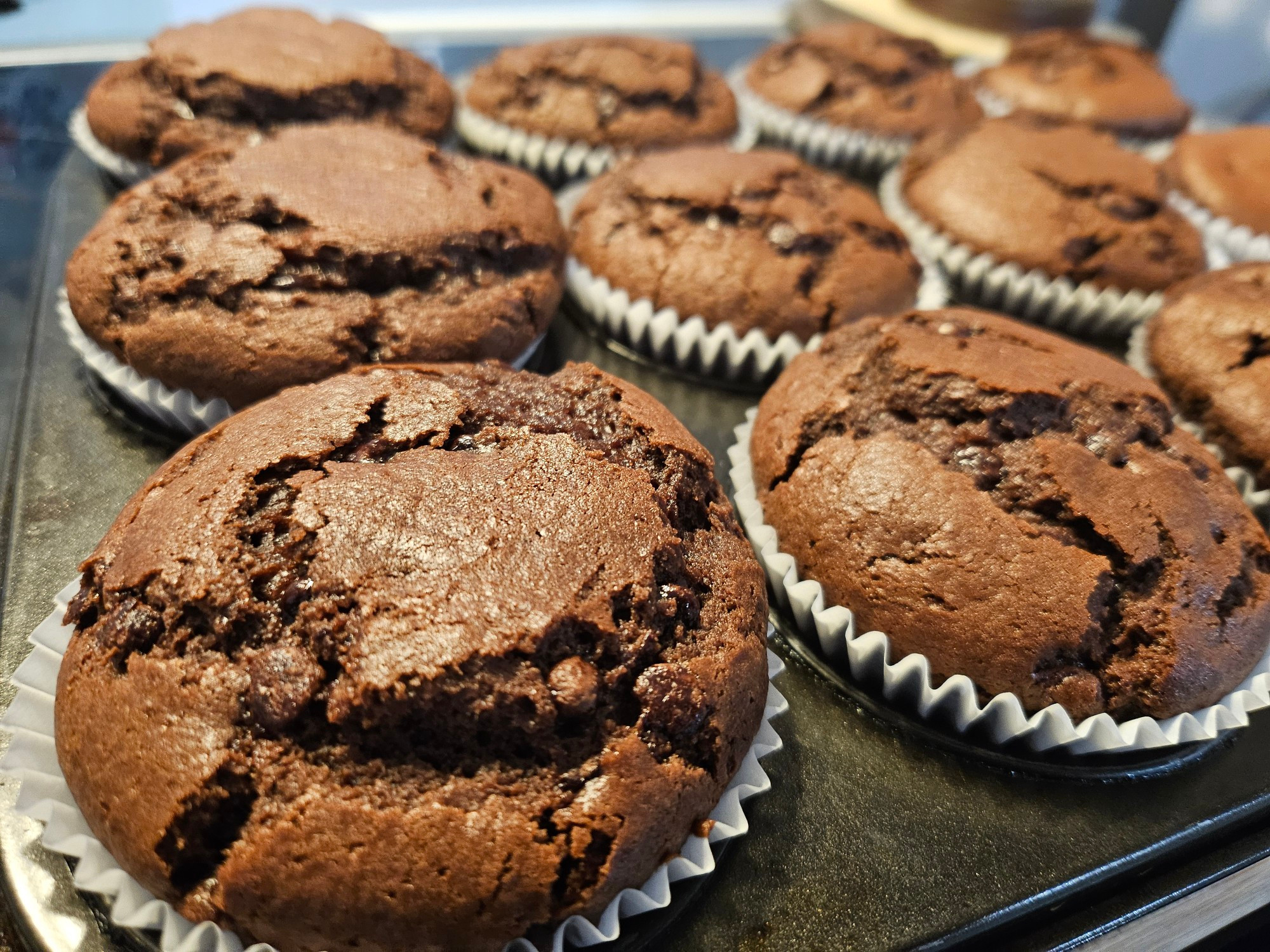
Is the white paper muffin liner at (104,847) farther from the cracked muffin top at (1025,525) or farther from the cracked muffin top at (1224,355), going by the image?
the cracked muffin top at (1224,355)

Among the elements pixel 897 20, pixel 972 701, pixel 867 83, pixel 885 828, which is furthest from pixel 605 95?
pixel 885 828

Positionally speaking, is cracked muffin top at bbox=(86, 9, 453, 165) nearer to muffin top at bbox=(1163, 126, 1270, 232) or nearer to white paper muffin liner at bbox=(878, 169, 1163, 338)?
white paper muffin liner at bbox=(878, 169, 1163, 338)

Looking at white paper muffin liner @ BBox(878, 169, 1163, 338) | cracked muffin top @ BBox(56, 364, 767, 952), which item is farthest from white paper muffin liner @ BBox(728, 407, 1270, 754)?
white paper muffin liner @ BBox(878, 169, 1163, 338)

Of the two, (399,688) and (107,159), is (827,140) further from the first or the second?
(399,688)

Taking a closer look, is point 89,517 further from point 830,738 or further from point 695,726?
point 830,738

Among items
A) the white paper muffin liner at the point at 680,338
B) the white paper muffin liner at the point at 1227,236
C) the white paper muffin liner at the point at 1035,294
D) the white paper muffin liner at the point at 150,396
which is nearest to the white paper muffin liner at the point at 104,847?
the white paper muffin liner at the point at 150,396
